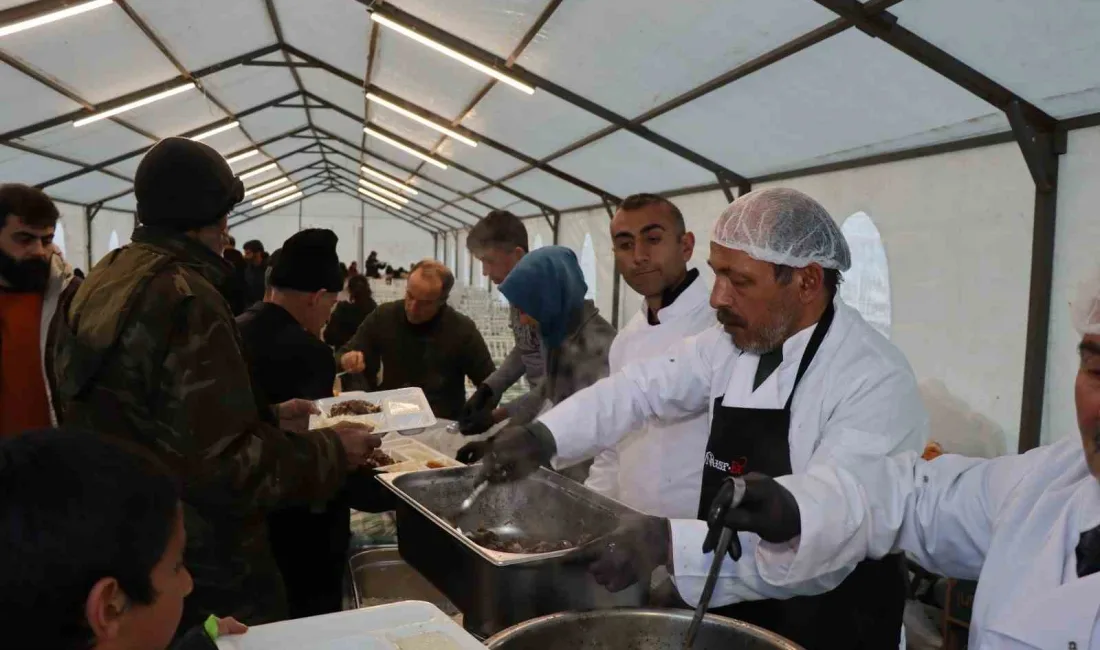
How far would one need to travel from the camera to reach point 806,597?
1.28m

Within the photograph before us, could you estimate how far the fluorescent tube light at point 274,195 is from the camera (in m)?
17.1

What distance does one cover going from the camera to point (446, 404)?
3320 millimetres

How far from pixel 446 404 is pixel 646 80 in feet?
6.78

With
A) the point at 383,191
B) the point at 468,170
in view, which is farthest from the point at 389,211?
the point at 468,170

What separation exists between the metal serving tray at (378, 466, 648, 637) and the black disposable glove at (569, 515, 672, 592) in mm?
55

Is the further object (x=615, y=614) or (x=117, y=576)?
(x=615, y=614)

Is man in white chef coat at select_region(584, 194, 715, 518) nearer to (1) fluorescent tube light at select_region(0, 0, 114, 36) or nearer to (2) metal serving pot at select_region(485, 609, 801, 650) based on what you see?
(2) metal serving pot at select_region(485, 609, 801, 650)

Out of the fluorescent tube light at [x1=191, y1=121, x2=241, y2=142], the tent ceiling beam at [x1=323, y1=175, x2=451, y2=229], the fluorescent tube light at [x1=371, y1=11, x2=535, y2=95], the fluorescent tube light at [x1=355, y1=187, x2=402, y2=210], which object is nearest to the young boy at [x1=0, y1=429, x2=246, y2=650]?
the fluorescent tube light at [x1=371, y1=11, x2=535, y2=95]

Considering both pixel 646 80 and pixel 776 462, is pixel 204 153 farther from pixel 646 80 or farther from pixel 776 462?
pixel 646 80

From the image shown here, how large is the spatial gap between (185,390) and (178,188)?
380 millimetres

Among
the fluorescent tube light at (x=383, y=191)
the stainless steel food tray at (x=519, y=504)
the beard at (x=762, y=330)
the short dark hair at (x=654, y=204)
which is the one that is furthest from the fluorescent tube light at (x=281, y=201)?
the beard at (x=762, y=330)

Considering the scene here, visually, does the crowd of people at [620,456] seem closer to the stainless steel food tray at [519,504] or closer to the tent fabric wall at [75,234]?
the stainless steel food tray at [519,504]

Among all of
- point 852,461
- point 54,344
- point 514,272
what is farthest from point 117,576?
point 514,272

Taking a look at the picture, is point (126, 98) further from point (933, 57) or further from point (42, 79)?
point (933, 57)
